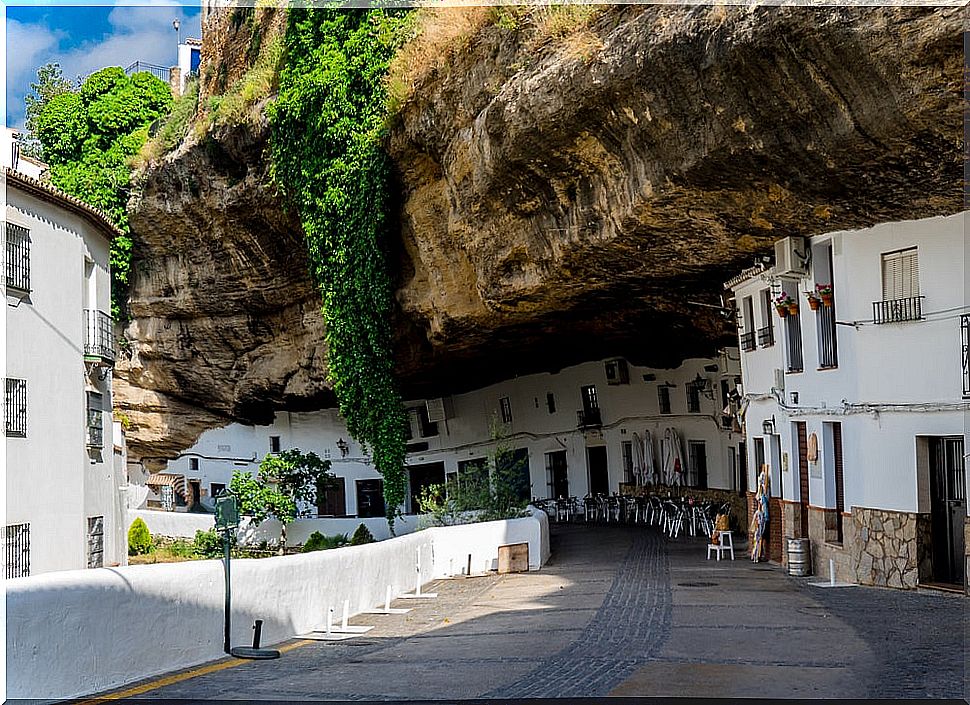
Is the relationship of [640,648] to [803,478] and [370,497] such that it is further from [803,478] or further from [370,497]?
[370,497]

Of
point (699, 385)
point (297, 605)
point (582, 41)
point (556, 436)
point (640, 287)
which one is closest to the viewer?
point (297, 605)

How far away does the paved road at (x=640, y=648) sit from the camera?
9562mm

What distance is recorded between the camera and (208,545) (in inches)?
1146

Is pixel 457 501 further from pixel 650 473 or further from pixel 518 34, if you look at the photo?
pixel 518 34

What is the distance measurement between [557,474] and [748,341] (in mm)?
15234

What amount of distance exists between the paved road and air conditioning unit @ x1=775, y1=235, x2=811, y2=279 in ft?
16.5

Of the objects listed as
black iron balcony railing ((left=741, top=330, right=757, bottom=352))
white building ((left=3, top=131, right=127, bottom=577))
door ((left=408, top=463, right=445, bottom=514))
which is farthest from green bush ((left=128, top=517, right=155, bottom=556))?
black iron balcony railing ((left=741, top=330, right=757, bottom=352))

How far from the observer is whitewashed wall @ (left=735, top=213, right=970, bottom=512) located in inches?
559

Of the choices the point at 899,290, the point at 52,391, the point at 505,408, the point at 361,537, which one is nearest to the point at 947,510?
the point at 899,290

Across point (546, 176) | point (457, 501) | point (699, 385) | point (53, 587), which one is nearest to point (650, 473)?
point (699, 385)

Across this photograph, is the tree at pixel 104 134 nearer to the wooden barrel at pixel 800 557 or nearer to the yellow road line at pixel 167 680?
the wooden barrel at pixel 800 557

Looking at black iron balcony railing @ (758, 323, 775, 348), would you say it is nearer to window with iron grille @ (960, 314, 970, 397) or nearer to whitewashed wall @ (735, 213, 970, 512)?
whitewashed wall @ (735, 213, 970, 512)

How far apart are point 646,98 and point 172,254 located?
70.3 feet

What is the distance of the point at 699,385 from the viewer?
29469 mm
